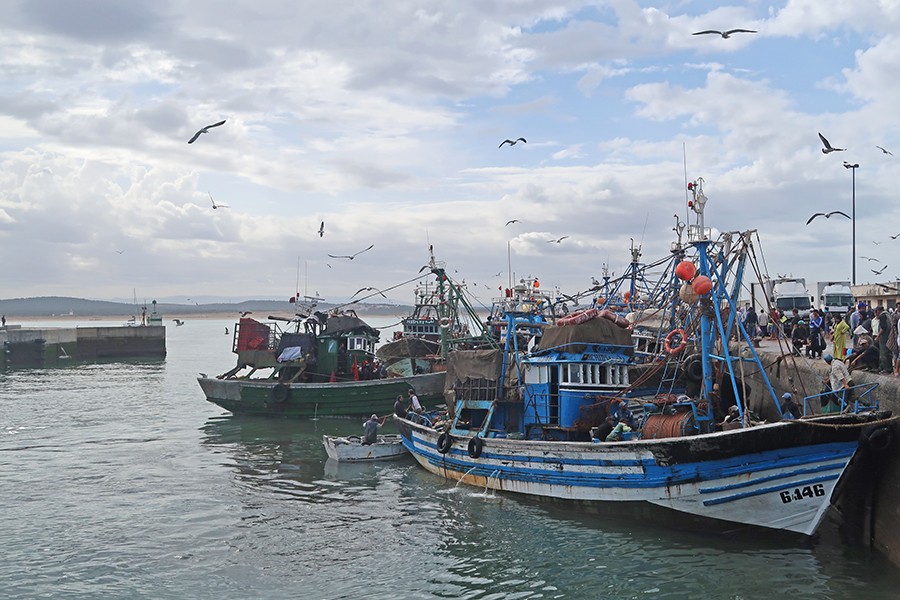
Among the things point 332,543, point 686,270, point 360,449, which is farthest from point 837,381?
point 360,449

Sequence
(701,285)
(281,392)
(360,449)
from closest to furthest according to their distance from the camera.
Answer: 1. (701,285)
2. (360,449)
3. (281,392)

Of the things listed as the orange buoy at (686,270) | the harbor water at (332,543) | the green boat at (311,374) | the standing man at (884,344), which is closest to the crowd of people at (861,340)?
the standing man at (884,344)

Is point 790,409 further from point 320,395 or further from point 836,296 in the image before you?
point 836,296

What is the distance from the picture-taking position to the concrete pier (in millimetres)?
66750

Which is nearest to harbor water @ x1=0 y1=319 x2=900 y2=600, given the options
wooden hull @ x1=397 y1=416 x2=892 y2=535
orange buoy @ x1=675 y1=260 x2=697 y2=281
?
wooden hull @ x1=397 y1=416 x2=892 y2=535

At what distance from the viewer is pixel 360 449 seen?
25609 millimetres

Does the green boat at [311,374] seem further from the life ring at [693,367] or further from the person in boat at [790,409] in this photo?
the person in boat at [790,409]

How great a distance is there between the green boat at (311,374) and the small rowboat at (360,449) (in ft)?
22.6

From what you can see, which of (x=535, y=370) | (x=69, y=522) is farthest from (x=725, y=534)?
(x=69, y=522)

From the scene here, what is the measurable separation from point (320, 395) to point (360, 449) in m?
8.97

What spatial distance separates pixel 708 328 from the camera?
1836 cm

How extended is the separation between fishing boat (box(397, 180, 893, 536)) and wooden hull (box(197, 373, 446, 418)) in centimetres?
746

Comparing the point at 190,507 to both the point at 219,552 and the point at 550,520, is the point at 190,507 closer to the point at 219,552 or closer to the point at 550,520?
the point at 219,552

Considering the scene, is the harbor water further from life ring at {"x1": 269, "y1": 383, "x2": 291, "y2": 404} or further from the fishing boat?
life ring at {"x1": 269, "y1": 383, "x2": 291, "y2": 404}
